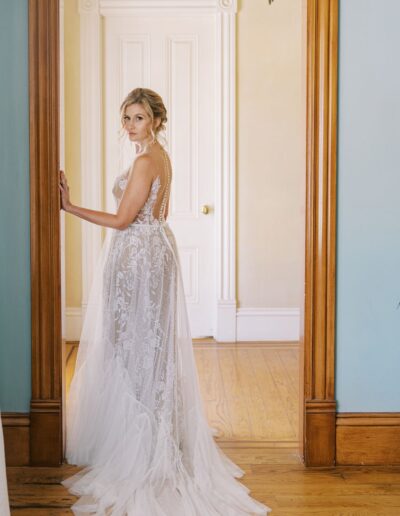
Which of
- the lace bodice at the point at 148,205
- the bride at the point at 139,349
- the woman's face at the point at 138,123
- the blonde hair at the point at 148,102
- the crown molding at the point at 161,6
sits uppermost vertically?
the crown molding at the point at 161,6

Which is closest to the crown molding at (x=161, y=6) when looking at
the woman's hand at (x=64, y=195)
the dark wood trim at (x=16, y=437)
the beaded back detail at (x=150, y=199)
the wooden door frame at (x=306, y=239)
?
the wooden door frame at (x=306, y=239)

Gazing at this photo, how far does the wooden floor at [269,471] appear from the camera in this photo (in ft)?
10.6

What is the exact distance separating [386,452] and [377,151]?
4.47 ft

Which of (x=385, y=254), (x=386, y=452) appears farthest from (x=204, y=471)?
(x=385, y=254)

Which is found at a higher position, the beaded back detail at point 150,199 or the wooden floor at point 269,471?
the beaded back detail at point 150,199

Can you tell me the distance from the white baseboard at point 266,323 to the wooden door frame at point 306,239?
2.63 metres

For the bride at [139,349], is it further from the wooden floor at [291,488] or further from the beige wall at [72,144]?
the beige wall at [72,144]

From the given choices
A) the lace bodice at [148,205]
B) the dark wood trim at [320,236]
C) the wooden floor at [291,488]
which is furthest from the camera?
the lace bodice at [148,205]

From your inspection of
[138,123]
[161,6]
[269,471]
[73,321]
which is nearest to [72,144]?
[161,6]

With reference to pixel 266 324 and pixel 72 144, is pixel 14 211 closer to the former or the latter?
pixel 72 144

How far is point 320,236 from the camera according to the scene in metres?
3.61

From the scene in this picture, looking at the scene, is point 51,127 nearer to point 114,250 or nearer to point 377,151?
point 114,250

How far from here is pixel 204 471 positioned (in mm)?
3398

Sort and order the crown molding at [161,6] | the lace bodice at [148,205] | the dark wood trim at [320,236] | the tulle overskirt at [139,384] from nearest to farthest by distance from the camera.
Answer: the tulle overskirt at [139,384] → the dark wood trim at [320,236] → the lace bodice at [148,205] → the crown molding at [161,6]
